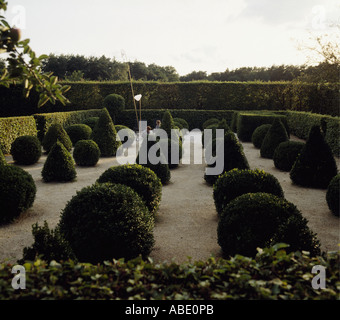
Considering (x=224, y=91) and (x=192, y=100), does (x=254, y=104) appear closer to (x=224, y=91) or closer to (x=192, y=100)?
(x=224, y=91)

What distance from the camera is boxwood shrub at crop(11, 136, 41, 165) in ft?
42.2

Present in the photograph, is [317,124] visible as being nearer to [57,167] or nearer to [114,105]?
[57,167]

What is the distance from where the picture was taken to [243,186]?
6523 millimetres

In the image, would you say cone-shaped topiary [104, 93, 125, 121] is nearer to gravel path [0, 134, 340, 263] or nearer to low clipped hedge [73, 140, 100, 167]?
low clipped hedge [73, 140, 100, 167]

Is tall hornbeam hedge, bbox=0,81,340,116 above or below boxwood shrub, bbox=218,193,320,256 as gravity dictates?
above

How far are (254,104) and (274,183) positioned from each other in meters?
23.2

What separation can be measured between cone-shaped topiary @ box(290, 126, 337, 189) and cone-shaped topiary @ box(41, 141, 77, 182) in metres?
7.21

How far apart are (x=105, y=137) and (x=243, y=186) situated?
9459 mm

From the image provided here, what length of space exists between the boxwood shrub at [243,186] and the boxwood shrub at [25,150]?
29.7ft

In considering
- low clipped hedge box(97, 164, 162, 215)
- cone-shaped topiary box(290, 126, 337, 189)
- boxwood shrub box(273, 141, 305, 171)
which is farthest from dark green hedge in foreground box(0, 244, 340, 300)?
boxwood shrub box(273, 141, 305, 171)

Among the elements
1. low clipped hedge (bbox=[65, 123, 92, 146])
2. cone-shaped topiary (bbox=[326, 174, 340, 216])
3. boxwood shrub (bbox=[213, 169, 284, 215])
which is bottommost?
cone-shaped topiary (bbox=[326, 174, 340, 216])

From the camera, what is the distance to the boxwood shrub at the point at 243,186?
6.52 metres

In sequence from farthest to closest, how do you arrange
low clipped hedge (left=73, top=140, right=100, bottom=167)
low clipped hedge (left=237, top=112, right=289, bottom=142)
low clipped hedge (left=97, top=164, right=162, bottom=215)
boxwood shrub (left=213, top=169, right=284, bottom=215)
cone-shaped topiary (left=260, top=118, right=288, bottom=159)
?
low clipped hedge (left=237, top=112, right=289, bottom=142) → cone-shaped topiary (left=260, top=118, right=288, bottom=159) → low clipped hedge (left=73, top=140, right=100, bottom=167) → low clipped hedge (left=97, top=164, right=162, bottom=215) → boxwood shrub (left=213, top=169, right=284, bottom=215)

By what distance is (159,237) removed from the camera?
618 centimetres
